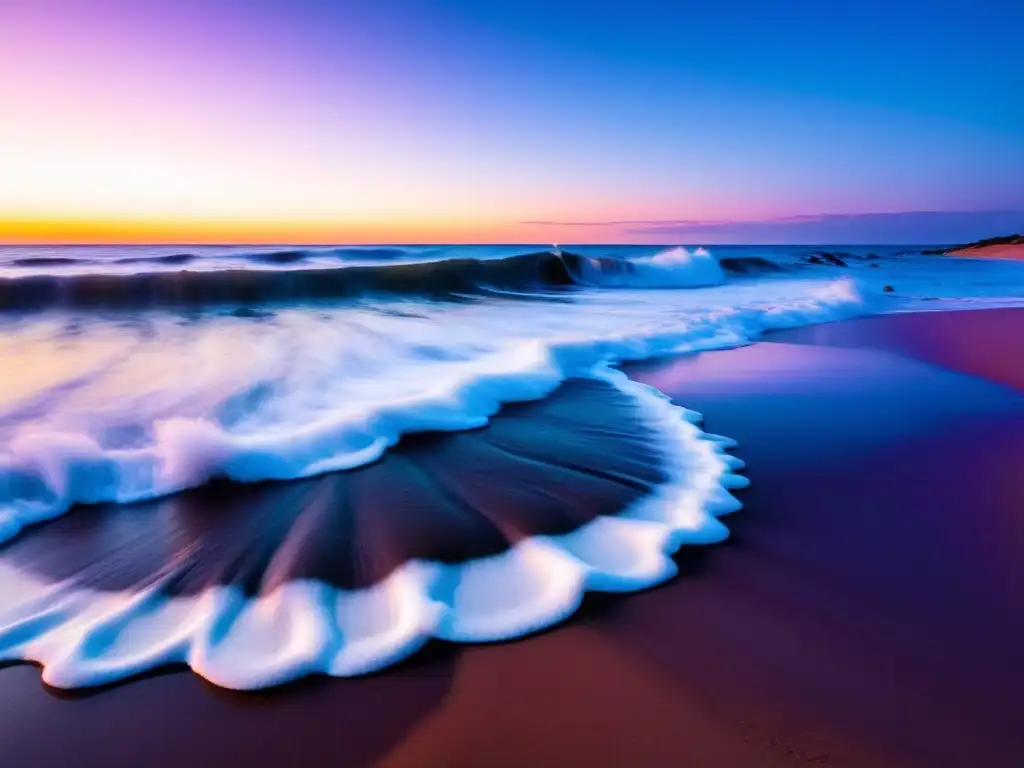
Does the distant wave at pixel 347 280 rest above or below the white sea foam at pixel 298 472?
above

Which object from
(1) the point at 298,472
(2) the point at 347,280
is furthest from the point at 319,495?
(2) the point at 347,280

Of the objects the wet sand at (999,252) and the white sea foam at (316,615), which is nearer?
the white sea foam at (316,615)

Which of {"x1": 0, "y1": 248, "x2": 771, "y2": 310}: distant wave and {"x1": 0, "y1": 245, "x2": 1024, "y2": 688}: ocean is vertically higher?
{"x1": 0, "y1": 248, "x2": 771, "y2": 310}: distant wave

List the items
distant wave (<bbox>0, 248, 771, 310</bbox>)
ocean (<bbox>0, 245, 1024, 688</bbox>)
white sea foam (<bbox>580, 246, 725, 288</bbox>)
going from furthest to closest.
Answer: white sea foam (<bbox>580, 246, 725, 288</bbox>), distant wave (<bbox>0, 248, 771, 310</bbox>), ocean (<bbox>0, 245, 1024, 688</bbox>)

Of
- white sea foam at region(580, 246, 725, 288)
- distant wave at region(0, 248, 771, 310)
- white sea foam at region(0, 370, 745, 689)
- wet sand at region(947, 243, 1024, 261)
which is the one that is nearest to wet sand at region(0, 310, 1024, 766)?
white sea foam at region(0, 370, 745, 689)

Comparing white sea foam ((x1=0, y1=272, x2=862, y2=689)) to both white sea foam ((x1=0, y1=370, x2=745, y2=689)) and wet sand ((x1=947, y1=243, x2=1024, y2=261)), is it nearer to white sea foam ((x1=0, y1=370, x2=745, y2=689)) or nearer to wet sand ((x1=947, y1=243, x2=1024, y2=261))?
white sea foam ((x1=0, y1=370, x2=745, y2=689))

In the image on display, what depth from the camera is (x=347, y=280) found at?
1073cm

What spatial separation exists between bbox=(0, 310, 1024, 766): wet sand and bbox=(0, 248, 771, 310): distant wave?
8.65 m

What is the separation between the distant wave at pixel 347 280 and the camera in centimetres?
867

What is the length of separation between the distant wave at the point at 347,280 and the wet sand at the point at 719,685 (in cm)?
865

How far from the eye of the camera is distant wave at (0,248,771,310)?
8.67 metres

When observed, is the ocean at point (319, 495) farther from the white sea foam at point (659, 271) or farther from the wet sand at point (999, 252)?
the wet sand at point (999, 252)

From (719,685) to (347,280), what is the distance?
10.2m

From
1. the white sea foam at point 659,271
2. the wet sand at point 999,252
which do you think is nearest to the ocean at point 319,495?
the white sea foam at point 659,271
